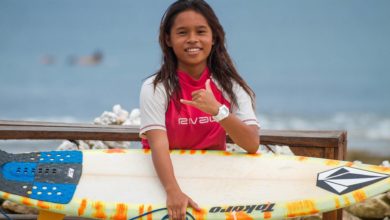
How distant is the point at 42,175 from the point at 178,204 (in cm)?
72

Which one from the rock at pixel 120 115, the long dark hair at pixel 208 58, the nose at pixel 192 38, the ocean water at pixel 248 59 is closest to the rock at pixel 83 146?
the rock at pixel 120 115

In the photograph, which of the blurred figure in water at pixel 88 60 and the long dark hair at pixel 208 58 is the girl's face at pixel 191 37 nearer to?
the long dark hair at pixel 208 58

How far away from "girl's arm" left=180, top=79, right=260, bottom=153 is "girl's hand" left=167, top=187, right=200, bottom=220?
0.36 m

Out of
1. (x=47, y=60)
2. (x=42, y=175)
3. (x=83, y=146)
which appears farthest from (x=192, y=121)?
(x=47, y=60)

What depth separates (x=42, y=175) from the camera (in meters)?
2.98

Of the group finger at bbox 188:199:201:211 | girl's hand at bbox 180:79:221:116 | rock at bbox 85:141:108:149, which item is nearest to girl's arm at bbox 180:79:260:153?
girl's hand at bbox 180:79:221:116

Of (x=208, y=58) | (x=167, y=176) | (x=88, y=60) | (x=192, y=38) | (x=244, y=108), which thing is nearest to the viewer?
(x=167, y=176)

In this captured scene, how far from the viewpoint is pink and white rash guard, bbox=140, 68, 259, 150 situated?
2.93 meters

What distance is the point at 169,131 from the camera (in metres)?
3.05

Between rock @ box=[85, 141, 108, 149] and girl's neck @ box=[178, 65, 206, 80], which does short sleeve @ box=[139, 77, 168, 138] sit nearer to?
girl's neck @ box=[178, 65, 206, 80]

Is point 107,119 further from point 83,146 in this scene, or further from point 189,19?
point 189,19

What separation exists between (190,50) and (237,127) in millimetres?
425

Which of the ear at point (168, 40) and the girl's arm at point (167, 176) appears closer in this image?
the girl's arm at point (167, 176)

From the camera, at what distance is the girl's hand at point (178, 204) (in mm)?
2650
